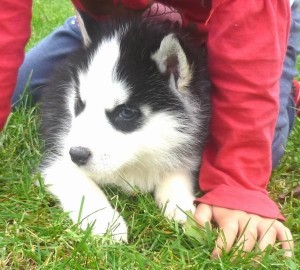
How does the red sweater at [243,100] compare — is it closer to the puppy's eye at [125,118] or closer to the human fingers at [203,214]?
the human fingers at [203,214]


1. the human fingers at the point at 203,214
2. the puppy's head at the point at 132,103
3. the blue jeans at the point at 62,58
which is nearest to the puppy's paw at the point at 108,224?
the puppy's head at the point at 132,103

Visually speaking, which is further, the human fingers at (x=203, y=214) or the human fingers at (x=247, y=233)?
the human fingers at (x=203, y=214)

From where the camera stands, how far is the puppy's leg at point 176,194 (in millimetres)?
2598

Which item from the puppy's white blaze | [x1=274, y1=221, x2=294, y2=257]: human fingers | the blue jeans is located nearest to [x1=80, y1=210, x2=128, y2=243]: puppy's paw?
the puppy's white blaze

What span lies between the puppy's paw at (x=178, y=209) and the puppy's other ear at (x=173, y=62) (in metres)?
0.49

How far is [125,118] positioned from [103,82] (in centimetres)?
17

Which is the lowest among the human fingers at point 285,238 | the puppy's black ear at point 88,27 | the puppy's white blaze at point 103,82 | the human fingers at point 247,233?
the human fingers at point 285,238

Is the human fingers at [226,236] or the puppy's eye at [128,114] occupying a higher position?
the puppy's eye at [128,114]

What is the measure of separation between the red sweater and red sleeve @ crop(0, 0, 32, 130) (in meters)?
0.03

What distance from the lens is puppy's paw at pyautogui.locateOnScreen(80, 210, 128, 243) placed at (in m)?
2.41

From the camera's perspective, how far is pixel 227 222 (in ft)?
8.07

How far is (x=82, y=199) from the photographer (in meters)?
2.47

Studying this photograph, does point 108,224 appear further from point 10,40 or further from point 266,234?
point 10,40

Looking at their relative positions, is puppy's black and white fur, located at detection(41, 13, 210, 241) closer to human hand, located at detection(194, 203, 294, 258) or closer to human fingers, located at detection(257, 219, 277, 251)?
human hand, located at detection(194, 203, 294, 258)
